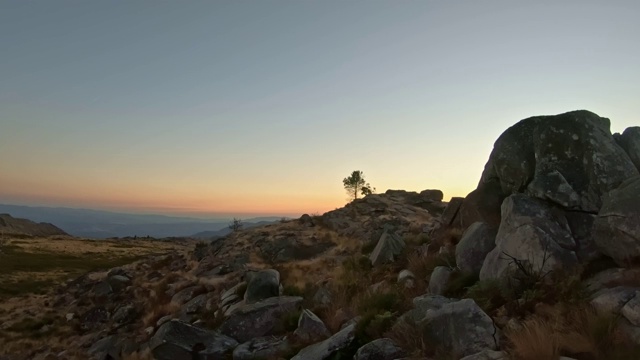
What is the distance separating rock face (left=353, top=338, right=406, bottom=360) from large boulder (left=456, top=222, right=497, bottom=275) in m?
4.51

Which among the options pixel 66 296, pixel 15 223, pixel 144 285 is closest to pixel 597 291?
pixel 144 285

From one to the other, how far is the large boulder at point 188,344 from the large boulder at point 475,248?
9.38 metres

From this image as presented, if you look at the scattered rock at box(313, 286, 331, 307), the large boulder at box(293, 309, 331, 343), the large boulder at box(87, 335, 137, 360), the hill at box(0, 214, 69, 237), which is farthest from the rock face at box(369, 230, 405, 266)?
the hill at box(0, 214, 69, 237)

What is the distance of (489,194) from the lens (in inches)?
588

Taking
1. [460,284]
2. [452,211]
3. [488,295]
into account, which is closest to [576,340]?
[488,295]

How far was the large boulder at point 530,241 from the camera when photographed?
10.5m

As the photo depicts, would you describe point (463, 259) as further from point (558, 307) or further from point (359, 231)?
point (359, 231)

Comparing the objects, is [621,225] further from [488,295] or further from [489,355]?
[489,355]

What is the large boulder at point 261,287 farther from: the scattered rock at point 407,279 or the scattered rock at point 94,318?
the scattered rock at point 94,318

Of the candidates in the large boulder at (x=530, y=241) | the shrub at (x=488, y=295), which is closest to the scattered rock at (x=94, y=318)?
A: the shrub at (x=488, y=295)

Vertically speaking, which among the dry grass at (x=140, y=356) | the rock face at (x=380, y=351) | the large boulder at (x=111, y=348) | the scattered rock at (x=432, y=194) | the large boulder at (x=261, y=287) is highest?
the scattered rock at (x=432, y=194)

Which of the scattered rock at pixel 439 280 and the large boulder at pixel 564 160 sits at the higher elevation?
the large boulder at pixel 564 160

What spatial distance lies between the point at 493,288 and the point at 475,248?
9.24 feet

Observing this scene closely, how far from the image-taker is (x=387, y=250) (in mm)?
19844
